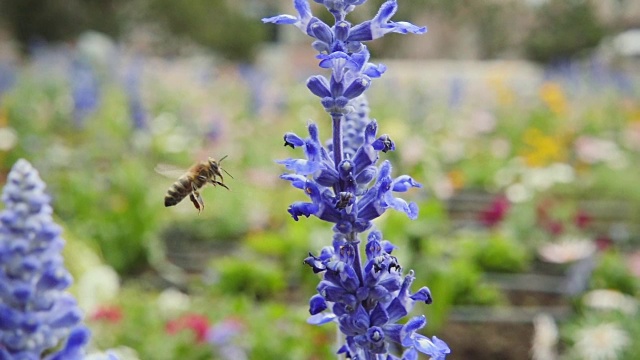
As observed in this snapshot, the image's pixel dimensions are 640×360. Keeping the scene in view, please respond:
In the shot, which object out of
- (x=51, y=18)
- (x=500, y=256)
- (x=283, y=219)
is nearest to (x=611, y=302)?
(x=500, y=256)

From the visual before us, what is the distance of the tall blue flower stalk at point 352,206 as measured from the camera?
0.86m

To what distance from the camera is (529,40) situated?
94.2ft

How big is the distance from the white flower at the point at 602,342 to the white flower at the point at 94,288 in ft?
6.84

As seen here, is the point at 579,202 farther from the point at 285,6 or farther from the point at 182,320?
the point at 285,6

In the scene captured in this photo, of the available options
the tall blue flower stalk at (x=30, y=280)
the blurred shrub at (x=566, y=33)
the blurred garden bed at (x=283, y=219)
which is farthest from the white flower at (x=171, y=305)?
the blurred shrub at (x=566, y=33)

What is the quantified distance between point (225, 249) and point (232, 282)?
124 centimetres

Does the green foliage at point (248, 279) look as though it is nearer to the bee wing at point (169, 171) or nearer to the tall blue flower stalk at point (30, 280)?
the bee wing at point (169, 171)

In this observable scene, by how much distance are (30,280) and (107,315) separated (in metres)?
2.40

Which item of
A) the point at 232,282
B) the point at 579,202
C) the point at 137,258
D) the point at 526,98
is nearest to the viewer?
the point at 232,282

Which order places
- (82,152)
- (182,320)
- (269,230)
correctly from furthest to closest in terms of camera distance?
(82,152), (269,230), (182,320)

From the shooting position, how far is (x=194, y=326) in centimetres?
329

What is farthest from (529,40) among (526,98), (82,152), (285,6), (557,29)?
(82,152)

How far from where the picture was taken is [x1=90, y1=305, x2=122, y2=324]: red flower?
10.3 ft

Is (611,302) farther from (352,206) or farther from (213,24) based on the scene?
(213,24)
